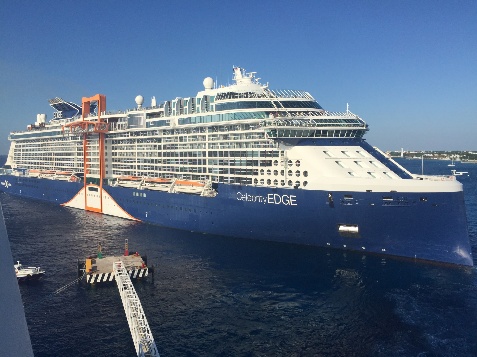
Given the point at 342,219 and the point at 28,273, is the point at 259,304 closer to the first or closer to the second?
the point at 342,219

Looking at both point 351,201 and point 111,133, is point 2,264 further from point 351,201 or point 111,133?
point 111,133

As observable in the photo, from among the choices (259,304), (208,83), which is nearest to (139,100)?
(208,83)

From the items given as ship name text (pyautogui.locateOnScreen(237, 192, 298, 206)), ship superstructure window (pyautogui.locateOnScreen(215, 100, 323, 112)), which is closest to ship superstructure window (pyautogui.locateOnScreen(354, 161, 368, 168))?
ship name text (pyautogui.locateOnScreen(237, 192, 298, 206))

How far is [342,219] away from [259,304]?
12126mm

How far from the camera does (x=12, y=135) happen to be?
84.7 m

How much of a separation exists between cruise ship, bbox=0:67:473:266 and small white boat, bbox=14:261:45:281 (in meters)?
17.3

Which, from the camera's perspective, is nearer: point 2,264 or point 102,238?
point 2,264

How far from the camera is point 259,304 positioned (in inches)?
1047

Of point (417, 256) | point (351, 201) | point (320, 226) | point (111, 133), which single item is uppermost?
point (111, 133)

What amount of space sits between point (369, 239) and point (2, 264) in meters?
33.5

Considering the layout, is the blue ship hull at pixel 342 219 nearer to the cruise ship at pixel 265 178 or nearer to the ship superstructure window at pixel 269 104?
the cruise ship at pixel 265 178

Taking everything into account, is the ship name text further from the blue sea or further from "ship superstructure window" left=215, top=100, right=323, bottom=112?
"ship superstructure window" left=215, top=100, right=323, bottom=112

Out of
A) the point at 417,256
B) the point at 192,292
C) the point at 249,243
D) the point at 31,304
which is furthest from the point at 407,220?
the point at 31,304

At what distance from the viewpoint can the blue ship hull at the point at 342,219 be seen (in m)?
31.6
